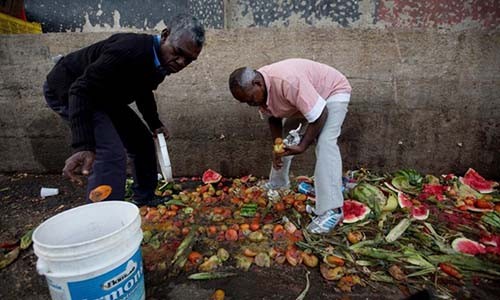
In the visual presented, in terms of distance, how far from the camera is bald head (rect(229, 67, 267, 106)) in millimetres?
2459

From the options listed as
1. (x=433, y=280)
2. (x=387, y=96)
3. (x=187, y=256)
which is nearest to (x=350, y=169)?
(x=387, y=96)

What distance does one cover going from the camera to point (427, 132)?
12.6 feet

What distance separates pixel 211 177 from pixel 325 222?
1.81 meters

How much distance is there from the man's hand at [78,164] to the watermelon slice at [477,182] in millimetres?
4341

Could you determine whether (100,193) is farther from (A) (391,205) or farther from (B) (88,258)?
(A) (391,205)

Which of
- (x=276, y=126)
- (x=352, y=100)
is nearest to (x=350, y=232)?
(x=276, y=126)

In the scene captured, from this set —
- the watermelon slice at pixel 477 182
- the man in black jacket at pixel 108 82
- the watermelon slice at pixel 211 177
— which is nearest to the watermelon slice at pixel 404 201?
the watermelon slice at pixel 477 182

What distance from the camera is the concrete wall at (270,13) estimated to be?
4.16 meters

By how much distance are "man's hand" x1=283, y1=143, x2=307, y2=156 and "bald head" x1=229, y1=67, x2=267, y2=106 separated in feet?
1.89

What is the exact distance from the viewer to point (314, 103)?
8.13 ft

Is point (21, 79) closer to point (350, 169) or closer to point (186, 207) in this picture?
point (186, 207)

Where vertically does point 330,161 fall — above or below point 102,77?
below

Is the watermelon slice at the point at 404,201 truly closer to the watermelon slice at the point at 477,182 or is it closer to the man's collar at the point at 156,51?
the watermelon slice at the point at 477,182

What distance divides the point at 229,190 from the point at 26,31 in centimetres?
425
